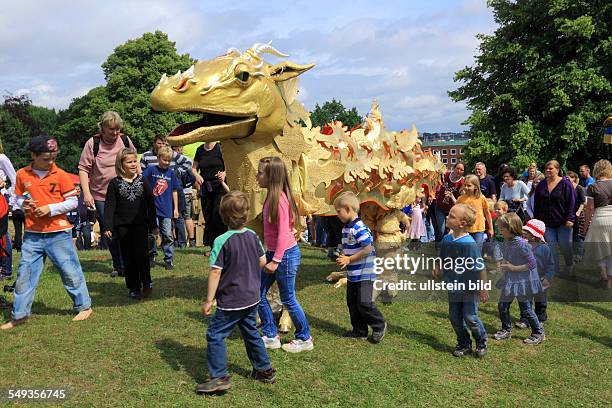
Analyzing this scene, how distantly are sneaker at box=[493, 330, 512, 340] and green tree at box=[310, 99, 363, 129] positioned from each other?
3684cm

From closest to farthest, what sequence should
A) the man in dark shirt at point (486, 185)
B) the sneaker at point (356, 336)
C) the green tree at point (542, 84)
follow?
the sneaker at point (356, 336), the man in dark shirt at point (486, 185), the green tree at point (542, 84)

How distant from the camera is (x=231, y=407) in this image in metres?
3.21

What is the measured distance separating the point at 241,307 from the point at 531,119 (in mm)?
20459

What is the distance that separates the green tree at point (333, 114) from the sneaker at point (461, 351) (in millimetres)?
37377

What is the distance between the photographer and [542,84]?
1938 centimetres

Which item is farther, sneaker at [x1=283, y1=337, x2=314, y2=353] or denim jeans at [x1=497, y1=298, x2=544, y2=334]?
denim jeans at [x1=497, y1=298, x2=544, y2=334]

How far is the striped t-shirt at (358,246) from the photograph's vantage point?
4.28 meters

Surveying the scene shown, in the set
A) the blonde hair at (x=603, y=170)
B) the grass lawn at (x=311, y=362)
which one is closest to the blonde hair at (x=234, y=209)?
the grass lawn at (x=311, y=362)

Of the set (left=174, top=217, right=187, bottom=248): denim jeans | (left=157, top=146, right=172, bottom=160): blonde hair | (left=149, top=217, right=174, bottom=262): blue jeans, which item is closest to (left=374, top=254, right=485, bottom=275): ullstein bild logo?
(left=149, top=217, right=174, bottom=262): blue jeans

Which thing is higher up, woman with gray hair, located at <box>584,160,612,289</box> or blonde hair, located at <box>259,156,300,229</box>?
blonde hair, located at <box>259,156,300,229</box>

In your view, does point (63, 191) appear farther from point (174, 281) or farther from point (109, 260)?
point (109, 260)

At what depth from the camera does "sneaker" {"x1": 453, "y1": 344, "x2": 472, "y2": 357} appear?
4352 millimetres

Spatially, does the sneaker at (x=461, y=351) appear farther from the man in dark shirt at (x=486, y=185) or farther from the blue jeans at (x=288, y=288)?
the man in dark shirt at (x=486, y=185)

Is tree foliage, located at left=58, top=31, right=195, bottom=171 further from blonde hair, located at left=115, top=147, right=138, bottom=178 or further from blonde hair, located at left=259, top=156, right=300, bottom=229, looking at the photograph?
blonde hair, located at left=259, top=156, right=300, bottom=229
